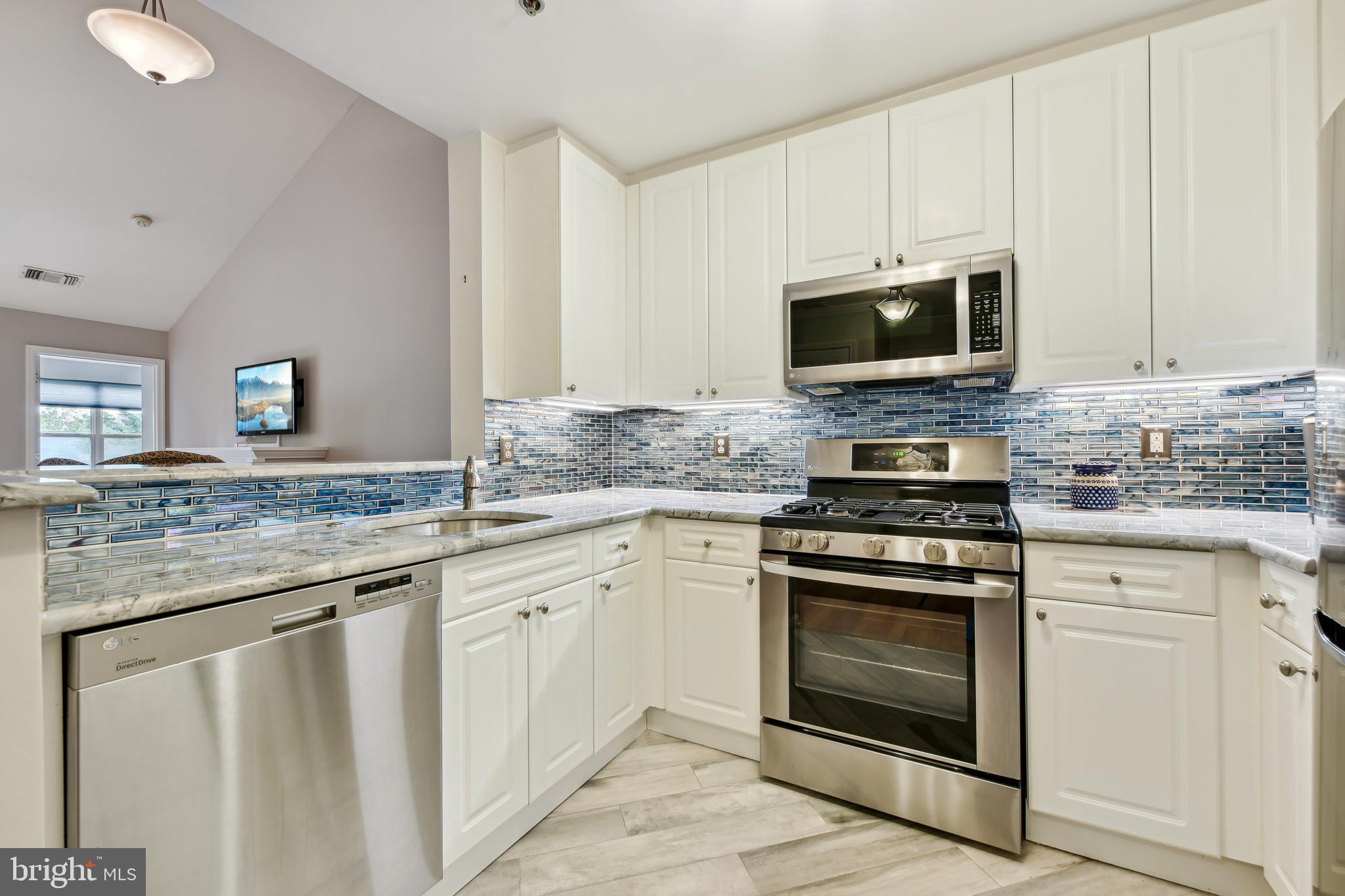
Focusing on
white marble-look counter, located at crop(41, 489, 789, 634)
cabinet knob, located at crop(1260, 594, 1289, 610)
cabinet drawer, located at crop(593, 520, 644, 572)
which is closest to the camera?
white marble-look counter, located at crop(41, 489, 789, 634)

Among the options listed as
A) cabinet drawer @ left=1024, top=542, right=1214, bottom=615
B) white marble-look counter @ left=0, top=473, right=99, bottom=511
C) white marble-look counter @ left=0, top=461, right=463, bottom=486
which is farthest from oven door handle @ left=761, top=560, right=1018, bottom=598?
white marble-look counter @ left=0, top=473, right=99, bottom=511

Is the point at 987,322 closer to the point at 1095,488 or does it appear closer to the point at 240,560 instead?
the point at 1095,488

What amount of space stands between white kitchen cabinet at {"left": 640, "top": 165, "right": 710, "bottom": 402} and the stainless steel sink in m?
0.86

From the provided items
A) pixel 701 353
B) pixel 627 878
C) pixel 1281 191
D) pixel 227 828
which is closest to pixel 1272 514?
pixel 1281 191

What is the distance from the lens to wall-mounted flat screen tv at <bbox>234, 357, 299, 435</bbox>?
4.29 meters

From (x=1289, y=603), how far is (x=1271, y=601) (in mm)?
72

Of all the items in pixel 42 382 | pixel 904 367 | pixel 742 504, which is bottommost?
pixel 742 504

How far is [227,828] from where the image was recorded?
3.44ft

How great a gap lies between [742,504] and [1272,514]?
5.69ft

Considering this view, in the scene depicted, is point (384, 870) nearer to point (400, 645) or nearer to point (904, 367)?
point (400, 645)

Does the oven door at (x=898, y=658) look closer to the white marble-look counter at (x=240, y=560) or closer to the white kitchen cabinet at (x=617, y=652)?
the white marble-look counter at (x=240, y=560)

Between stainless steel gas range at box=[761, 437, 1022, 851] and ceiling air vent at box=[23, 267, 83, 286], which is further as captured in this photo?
ceiling air vent at box=[23, 267, 83, 286]

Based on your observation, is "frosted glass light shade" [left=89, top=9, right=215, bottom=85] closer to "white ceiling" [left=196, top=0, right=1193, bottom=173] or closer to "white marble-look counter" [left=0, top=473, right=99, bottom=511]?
"white ceiling" [left=196, top=0, right=1193, bottom=173]

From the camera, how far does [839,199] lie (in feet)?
7.49
